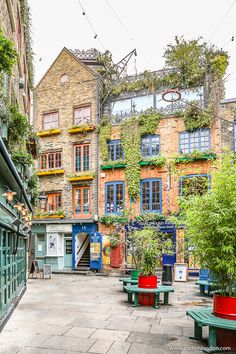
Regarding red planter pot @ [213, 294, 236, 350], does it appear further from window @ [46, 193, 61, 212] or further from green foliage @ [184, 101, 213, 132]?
window @ [46, 193, 61, 212]

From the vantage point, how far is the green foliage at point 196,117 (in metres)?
19.1

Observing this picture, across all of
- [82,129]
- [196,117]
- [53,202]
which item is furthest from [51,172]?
[196,117]

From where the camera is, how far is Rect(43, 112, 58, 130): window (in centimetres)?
2370

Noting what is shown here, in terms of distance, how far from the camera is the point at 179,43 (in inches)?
807

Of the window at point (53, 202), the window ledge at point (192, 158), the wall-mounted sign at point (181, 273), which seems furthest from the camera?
the window at point (53, 202)

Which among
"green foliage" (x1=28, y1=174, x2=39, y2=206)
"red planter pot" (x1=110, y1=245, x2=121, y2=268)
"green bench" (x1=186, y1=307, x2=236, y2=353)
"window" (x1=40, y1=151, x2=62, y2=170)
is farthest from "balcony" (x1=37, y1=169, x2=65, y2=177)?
"green bench" (x1=186, y1=307, x2=236, y2=353)

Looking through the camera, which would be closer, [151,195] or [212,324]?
[212,324]

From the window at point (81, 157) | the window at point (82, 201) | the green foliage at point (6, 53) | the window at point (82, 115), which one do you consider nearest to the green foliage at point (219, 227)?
the green foliage at point (6, 53)

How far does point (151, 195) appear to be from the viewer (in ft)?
66.1

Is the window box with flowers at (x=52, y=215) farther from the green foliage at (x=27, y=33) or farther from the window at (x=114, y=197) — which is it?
the green foliage at (x=27, y=33)

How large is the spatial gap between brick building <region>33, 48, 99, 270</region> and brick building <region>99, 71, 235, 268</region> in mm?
1027

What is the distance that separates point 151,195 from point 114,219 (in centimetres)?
256

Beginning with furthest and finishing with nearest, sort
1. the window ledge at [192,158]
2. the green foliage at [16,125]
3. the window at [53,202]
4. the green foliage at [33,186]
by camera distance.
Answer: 1. the window at [53,202]
2. the window ledge at [192,158]
3. the green foliage at [33,186]
4. the green foliage at [16,125]

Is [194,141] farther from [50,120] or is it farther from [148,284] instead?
[148,284]
